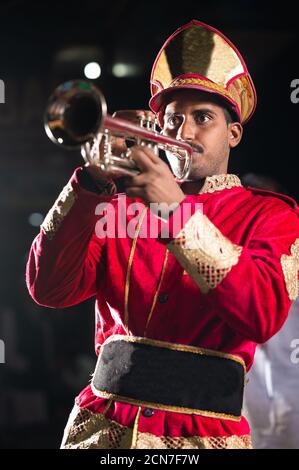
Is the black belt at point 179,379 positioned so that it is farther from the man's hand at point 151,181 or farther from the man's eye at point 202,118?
the man's eye at point 202,118

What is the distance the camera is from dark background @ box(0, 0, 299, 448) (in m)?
5.39

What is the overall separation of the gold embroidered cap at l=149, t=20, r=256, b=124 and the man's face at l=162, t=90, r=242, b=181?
49 millimetres

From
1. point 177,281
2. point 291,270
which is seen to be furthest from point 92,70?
point 291,270

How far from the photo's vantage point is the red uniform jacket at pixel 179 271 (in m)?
2.11

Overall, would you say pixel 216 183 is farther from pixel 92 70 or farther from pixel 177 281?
pixel 92 70

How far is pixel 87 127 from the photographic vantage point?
7.06ft

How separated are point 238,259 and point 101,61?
517 cm

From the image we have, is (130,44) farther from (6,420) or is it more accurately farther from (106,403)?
(106,403)

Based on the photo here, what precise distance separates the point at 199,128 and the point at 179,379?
90 cm

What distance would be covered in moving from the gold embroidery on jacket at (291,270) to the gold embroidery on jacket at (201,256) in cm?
20

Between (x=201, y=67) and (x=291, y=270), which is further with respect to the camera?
(x=201, y=67)
